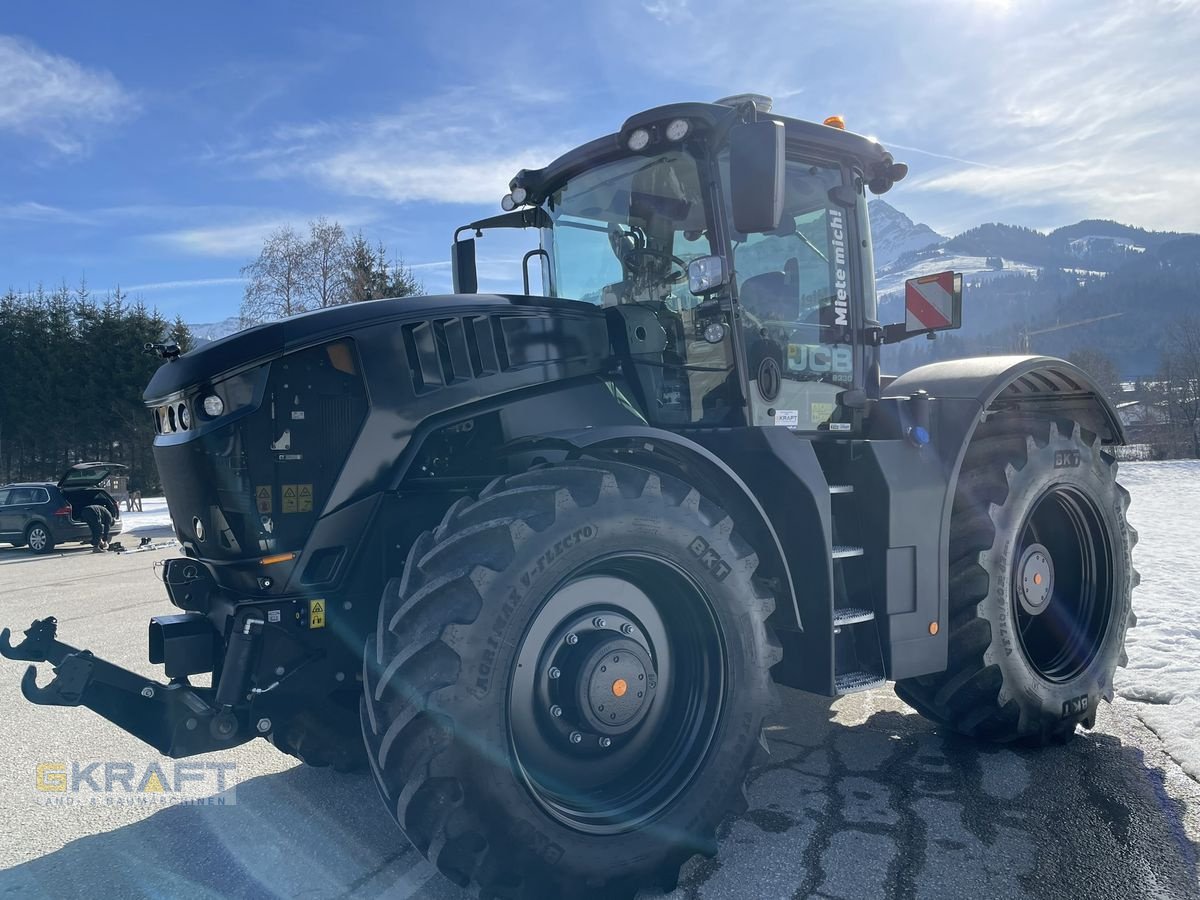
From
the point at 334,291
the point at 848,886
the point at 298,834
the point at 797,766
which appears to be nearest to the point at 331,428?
the point at 298,834

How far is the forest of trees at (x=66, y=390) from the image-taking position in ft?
121

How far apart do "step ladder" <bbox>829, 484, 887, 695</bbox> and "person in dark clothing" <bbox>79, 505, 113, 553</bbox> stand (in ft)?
59.0

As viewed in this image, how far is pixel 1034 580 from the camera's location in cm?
462

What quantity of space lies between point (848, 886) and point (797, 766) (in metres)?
1.16

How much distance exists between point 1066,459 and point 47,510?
62.8 feet

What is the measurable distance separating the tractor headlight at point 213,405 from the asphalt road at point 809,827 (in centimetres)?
168

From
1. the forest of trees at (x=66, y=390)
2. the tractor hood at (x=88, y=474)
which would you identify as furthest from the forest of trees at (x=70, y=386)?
the tractor hood at (x=88, y=474)

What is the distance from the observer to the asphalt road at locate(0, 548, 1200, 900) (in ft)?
10.1

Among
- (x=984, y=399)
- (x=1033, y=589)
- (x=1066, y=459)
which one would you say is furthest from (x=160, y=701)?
(x=1066, y=459)

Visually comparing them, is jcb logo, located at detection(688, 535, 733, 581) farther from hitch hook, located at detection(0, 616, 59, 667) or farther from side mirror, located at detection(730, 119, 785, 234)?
hitch hook, located at detection(0, 616, 59, 667)

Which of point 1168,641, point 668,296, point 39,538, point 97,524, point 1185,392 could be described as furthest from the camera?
point 1185,392

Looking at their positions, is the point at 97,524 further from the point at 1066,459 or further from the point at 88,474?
the point at 1066,459

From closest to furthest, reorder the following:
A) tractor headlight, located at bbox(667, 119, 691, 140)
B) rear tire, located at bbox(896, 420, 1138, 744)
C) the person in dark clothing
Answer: tractor headlight, located at bbox(667, 119, 691, 140), rear tire, located at bbox(896, 420, 1138, 744), the person in dark clothing

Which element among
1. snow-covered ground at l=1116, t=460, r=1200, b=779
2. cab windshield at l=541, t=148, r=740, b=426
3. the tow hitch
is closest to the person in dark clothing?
the tow hitch
